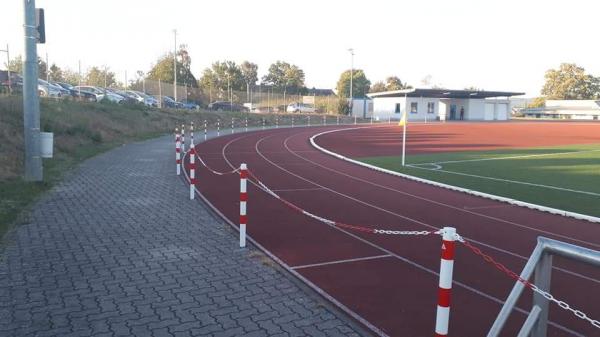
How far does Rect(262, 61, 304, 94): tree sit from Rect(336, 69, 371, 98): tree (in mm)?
8671

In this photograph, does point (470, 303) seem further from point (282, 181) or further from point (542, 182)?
point (542, 182)

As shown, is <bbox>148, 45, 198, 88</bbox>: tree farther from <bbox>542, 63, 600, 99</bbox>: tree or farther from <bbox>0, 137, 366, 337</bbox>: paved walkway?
<bbox>542, 63, 600, 99</bbox>: tree

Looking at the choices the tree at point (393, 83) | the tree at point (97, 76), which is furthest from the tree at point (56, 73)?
the tree at point (393, 83)

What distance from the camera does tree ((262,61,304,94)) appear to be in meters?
108

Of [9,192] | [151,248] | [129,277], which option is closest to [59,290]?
[129,277]

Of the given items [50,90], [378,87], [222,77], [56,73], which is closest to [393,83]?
[378,87]

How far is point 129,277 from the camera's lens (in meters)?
6.32

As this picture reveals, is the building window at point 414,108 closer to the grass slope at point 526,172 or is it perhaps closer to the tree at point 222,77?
the tree at point 222,77

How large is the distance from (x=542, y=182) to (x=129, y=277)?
12.5m

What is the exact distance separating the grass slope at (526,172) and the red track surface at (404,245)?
1.47 meters

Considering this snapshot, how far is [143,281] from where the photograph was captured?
20.3 ft

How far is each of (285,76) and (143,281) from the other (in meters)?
108

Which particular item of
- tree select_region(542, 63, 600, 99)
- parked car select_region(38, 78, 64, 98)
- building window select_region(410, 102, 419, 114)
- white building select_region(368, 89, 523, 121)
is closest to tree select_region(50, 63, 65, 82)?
parked car select_region(38, 78, 64, 98)

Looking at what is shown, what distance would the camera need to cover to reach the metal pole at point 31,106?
12586 mm
